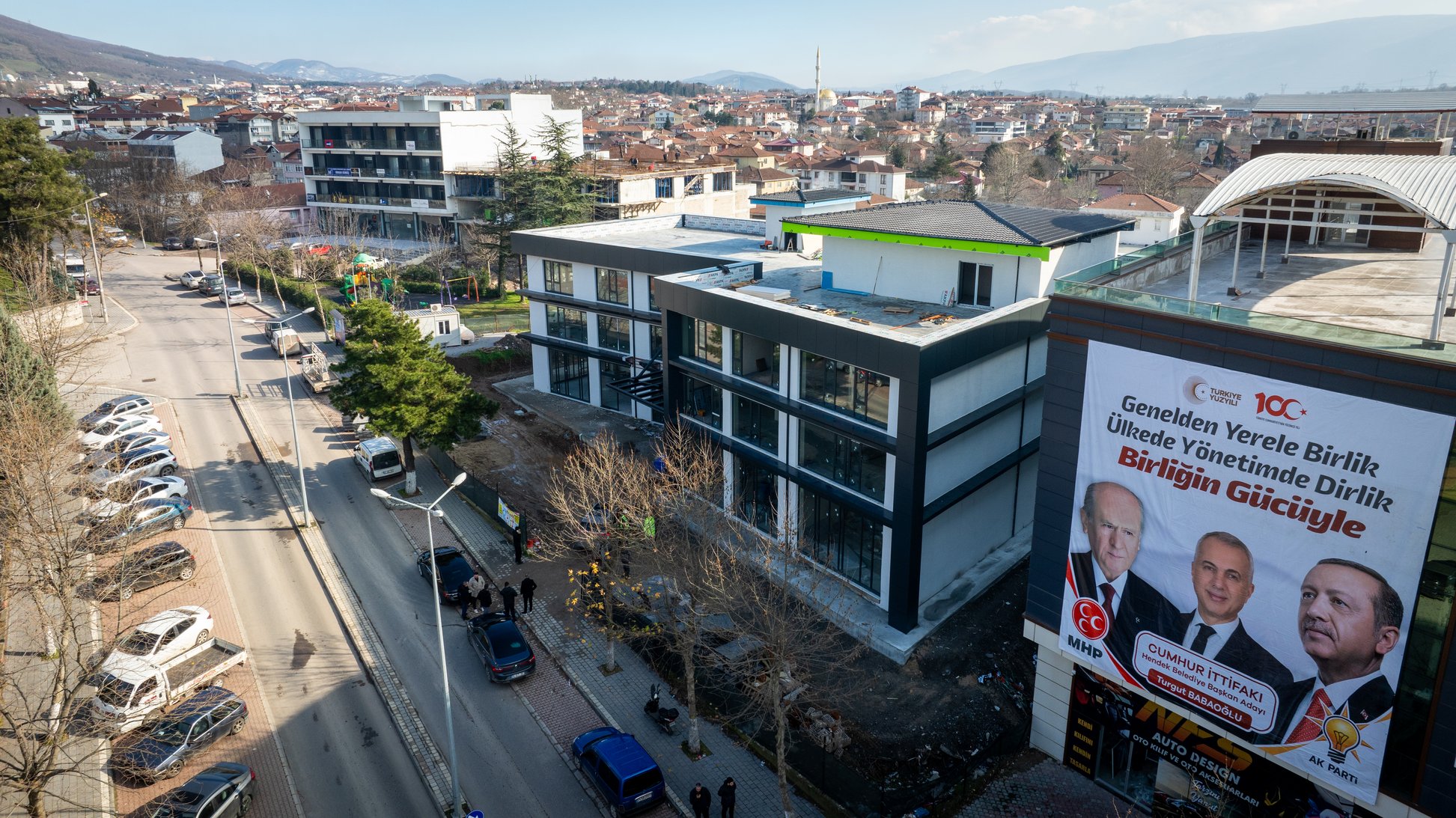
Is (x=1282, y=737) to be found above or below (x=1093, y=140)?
below

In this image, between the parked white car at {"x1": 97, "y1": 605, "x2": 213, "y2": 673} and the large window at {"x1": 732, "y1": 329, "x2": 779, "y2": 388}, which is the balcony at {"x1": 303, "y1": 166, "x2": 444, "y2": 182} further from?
the parked white car at {"x1": 97, "y1": 605, "x2": 213, "y2": 673}

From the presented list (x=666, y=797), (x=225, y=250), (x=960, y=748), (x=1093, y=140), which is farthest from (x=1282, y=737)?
(x=1093, y=140)

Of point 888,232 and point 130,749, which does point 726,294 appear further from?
point 130,749

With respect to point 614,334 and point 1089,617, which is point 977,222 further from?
point 614,334

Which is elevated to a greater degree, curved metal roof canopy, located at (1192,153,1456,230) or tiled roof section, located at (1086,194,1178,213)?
curved metal roof canopy, located at (1192,153,1456,230)

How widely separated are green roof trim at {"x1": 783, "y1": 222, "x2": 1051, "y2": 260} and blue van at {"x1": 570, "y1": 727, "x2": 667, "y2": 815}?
18.2 m

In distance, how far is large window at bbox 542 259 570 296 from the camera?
44.1 meters

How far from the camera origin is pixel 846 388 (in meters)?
26.5

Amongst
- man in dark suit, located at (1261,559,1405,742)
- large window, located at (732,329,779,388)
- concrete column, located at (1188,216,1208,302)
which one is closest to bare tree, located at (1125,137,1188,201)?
large window, located at (732,329,779,388)

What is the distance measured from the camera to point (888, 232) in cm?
3003

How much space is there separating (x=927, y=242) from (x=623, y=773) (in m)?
19.1

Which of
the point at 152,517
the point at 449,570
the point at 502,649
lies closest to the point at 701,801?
the point at 502,649

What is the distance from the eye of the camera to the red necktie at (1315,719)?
16.0 meters

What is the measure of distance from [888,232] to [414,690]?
20.8m
